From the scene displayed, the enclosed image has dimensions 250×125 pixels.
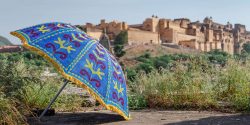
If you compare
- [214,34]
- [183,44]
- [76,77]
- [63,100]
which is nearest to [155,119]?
[76,77]

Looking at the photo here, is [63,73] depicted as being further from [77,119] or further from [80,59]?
[77,119]

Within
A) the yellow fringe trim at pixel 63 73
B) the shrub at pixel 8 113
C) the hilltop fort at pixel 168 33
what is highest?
the yellow fringe trim at pixel 63 73

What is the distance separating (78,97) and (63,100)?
1.48 ft

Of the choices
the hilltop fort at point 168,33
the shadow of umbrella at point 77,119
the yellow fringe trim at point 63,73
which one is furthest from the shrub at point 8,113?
the hilltop fort at point 168,33

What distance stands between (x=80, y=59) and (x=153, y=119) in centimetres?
153

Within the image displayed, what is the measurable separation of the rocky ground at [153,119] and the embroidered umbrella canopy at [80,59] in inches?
14.3

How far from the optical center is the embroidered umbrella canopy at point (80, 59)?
526cm

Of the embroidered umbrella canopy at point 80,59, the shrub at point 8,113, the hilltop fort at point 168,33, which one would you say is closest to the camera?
the shrub at point 8,113

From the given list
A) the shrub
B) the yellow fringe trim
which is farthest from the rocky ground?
the shrub

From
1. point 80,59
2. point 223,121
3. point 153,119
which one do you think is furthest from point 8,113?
point 223,121

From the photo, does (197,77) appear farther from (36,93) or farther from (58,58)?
(58,58)

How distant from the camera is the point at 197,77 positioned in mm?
8117

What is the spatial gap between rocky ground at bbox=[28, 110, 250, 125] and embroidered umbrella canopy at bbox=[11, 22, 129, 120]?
1.19 ft

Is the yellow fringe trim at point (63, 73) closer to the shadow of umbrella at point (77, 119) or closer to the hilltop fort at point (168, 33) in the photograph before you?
the shadow of umbrella at point (77, 119)
